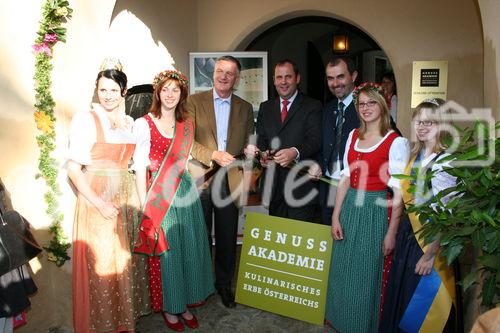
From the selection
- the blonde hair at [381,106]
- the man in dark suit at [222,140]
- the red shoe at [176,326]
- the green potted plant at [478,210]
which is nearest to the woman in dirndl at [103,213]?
the red shoe at [176,326]

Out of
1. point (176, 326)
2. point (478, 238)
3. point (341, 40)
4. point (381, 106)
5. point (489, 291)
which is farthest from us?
point (341, 40)

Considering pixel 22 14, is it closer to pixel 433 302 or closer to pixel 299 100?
pixel 299 100

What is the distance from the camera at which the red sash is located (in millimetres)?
2912

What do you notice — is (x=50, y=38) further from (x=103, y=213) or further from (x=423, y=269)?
(x=423, y=269)

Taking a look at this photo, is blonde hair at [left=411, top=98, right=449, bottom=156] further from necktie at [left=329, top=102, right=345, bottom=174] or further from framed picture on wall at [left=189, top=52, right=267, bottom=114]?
framed picture on wall at [left=189, top=52, right=267, bottom=114]

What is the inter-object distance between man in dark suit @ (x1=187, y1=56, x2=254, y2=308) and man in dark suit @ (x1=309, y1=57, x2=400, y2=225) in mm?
586

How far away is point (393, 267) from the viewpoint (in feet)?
8.77

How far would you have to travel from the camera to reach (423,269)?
2465 millimetres

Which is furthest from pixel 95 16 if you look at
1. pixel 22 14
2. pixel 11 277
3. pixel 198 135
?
pixel 11 277

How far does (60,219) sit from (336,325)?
6.17 feet

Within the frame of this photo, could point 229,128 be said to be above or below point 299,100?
below

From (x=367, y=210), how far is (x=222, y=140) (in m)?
1.22

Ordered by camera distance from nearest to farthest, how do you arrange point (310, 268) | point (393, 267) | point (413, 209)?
point (413, 209) → point (393, 267) → point (310, 268)

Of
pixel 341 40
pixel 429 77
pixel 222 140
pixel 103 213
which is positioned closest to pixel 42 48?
pixel 103 213
